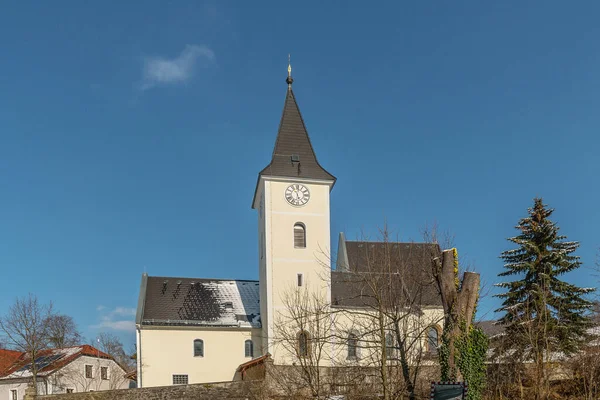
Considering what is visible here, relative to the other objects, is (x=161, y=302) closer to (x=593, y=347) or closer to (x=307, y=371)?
(x=307, y=371)

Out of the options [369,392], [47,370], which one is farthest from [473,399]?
[47,370]

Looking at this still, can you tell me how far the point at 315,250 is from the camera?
116ft

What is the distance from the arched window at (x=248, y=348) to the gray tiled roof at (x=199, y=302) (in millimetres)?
1151

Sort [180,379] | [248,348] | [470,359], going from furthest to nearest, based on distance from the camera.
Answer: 1. [248,348]
2. [180,379]
3. [470,359]

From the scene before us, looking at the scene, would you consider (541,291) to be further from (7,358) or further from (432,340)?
(7,358)

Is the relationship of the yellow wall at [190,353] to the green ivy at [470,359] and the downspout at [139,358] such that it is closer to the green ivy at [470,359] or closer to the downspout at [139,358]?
the downspout at [139,358]

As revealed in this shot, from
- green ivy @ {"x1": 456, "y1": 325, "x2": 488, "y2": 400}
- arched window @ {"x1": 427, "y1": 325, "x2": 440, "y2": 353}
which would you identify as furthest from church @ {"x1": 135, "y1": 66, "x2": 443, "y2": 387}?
green ivy @ {"x1": 456, "y1": 325, "x2": 488, "y2": 400}

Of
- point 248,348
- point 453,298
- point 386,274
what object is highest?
point 386,274

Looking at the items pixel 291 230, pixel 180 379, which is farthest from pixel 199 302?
pixel 291 230

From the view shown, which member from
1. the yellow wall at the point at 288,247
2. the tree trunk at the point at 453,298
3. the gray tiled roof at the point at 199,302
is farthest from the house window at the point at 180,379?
the tree trunk at the point at 453,298

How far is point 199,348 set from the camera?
36.8 meters

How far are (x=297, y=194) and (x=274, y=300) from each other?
21.9ft

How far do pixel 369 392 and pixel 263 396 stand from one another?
6.28m

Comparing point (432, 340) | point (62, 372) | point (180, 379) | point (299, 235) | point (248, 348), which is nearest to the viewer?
point (432, 340)
